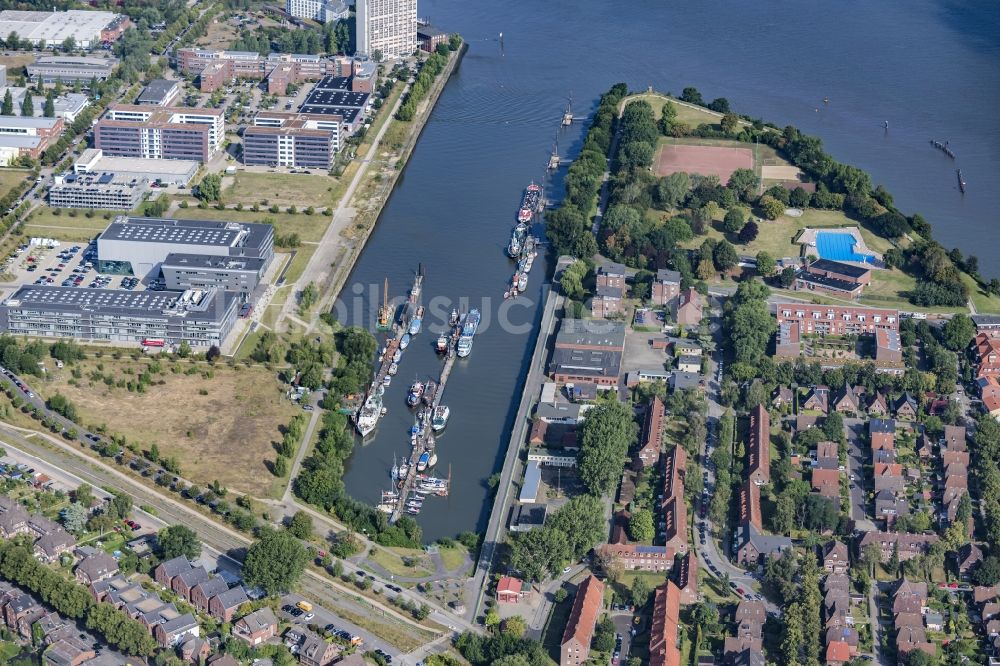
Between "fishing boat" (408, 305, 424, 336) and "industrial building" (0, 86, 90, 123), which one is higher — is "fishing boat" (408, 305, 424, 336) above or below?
above

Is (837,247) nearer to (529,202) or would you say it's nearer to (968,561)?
(529,202)

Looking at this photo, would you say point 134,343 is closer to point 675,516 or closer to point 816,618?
point 675,516

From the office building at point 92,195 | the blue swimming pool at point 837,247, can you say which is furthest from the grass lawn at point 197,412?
the blue swimming pool at point 837,247

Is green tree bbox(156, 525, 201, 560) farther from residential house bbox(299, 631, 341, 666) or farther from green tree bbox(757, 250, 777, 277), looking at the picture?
green tree bbox(757, 250, 777, 277)

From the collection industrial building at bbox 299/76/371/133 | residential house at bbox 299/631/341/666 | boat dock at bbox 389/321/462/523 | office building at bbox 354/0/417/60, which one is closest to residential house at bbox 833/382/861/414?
boat dock at bbox 389/321/462/523

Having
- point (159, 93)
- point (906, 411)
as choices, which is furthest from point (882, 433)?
point (159, 93)

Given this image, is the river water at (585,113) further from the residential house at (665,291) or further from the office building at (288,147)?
the residential house at (665,291)

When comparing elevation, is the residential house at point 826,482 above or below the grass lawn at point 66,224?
above
